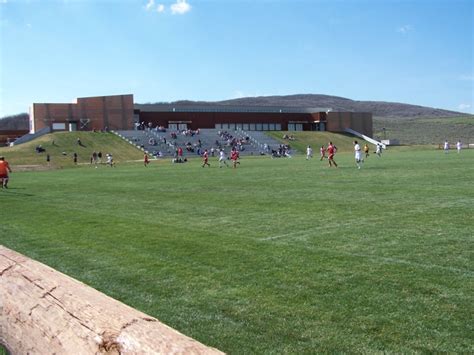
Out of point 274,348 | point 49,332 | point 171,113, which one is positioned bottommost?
point 274,348

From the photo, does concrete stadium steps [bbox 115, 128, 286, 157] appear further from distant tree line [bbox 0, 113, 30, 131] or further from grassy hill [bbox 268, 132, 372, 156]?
distant tree line [bbox 0, 113, 30, 131]

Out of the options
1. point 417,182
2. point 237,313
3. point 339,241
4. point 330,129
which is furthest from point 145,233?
→ point 330,129

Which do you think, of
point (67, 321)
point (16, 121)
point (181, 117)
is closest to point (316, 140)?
point (181, 117)

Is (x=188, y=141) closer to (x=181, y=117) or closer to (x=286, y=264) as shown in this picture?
(x=181, y=117)

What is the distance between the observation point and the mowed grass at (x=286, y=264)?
534 centimetres

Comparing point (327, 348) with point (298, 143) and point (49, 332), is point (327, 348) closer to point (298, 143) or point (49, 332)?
point (49, 332)

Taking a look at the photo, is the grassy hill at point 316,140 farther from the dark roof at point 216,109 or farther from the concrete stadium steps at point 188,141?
the dark roof at point 216,109

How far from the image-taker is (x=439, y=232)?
32.4ft

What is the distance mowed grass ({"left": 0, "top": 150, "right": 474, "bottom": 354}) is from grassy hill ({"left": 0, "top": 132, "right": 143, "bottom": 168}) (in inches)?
2059

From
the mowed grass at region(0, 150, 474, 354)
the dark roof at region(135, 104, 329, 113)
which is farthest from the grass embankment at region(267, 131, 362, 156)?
the mowed grass at region(0, 150, 474, 354)

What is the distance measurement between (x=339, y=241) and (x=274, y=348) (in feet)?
15.8

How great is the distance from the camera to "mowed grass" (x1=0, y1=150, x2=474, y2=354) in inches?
210

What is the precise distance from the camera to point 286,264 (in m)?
8.04

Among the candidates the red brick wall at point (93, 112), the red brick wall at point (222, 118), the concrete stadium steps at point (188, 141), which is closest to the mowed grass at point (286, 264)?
the concrete stadium steps at point (188, 141)
